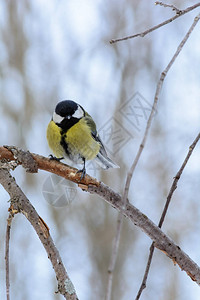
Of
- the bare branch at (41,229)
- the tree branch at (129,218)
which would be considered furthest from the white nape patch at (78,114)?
the bare branch at (41,229)

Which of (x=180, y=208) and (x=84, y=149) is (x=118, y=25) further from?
(x=84, y=149)

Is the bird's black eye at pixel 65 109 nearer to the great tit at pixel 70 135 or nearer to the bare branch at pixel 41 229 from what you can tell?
the great tit at pixel 70 135

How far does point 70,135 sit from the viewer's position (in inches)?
86.8

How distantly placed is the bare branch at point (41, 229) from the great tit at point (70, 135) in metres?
0.71

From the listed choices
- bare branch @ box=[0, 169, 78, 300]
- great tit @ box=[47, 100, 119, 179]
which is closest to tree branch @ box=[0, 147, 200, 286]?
bare branch @ box=[0, 169, 78, 300]

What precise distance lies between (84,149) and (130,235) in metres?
2.13

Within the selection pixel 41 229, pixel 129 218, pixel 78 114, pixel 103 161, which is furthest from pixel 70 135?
pixel 41 229

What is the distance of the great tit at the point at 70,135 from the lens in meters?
2.19

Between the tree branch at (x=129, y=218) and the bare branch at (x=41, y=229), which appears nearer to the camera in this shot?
the bare branch at (x=41, y=229)

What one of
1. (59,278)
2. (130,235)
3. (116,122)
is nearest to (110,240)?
(130,235)

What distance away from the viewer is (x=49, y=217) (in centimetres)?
429

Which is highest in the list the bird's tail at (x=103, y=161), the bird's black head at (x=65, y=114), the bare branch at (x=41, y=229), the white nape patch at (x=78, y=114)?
the white nape patch at (x=78, y=114)

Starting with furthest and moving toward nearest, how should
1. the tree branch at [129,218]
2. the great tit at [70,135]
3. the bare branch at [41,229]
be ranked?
the great tit at [70,135], the tree branch at [129,218], the bare branch at [41,229]

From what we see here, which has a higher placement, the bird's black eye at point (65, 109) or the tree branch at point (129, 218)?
the bird's black eye at point (65, 109)
